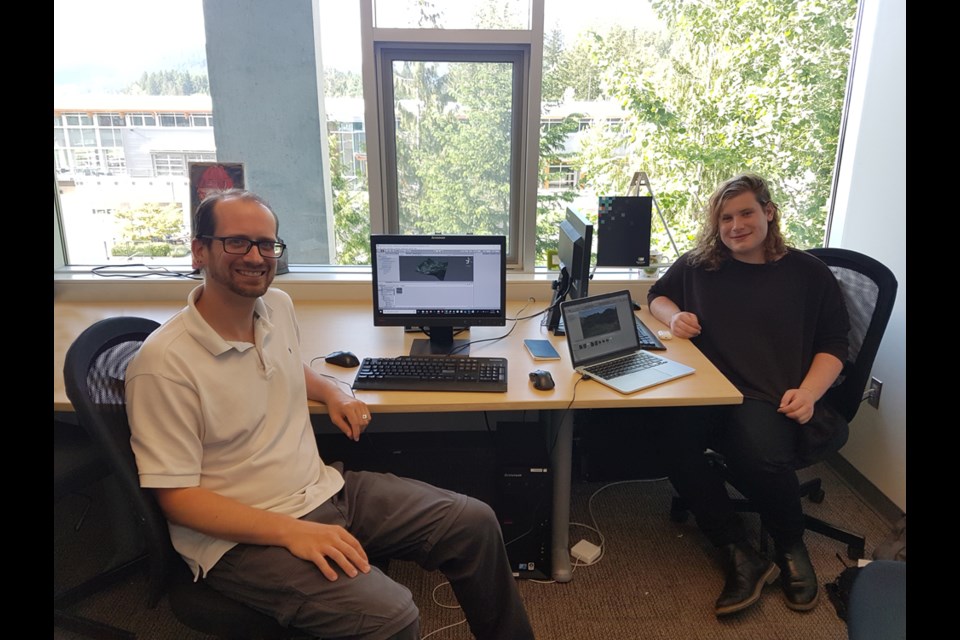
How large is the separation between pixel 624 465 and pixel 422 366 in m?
1.14

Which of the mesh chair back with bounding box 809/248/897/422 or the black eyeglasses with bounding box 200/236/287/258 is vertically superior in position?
the black eyeglasses with bounding box 200/236/287/258

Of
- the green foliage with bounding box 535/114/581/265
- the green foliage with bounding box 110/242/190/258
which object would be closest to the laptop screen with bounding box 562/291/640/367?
the green foliage with bounding box 535/114/581/265

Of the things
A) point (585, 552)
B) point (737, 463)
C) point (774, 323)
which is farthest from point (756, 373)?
point (585, 552)

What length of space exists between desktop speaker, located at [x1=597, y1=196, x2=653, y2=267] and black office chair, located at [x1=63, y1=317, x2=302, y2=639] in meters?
1.97

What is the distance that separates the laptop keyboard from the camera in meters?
1.82

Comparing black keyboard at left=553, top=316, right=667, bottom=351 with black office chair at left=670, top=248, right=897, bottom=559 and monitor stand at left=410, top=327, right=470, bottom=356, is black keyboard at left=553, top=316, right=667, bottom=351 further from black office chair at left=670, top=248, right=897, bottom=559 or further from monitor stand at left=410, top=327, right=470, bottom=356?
black office chair at left=670, top=248, right=897, bottom=559

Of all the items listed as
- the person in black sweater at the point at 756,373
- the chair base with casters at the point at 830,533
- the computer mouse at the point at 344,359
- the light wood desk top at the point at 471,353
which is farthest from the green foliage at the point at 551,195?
the chair base with casters at the point at 830,533

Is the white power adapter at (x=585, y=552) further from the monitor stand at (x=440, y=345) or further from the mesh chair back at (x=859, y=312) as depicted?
the mesh chair back at (x=859, y=312)

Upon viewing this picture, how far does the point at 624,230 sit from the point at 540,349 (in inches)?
36.0

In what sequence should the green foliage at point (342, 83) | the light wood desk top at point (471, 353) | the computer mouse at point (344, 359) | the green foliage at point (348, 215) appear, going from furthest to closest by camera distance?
the green foliage at point (348, 215) → the green foliage at point (342, 83) → the computer mouse at point (344, 359) → the light wood desk top at point (471, 353)

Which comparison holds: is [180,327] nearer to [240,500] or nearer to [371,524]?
[240,500]

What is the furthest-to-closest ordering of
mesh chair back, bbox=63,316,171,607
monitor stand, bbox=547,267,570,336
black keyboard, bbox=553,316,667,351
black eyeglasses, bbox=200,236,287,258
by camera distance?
monitor stand, bbox=547,267,570,336, black keyboard, bbox=553,316,667,351, black eyeglasses, bbox=200,236,287,258, mesh chair back, bbox=63,316,171,607

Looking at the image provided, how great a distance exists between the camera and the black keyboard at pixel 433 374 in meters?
1.73

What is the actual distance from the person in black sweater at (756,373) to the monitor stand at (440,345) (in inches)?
30.1
